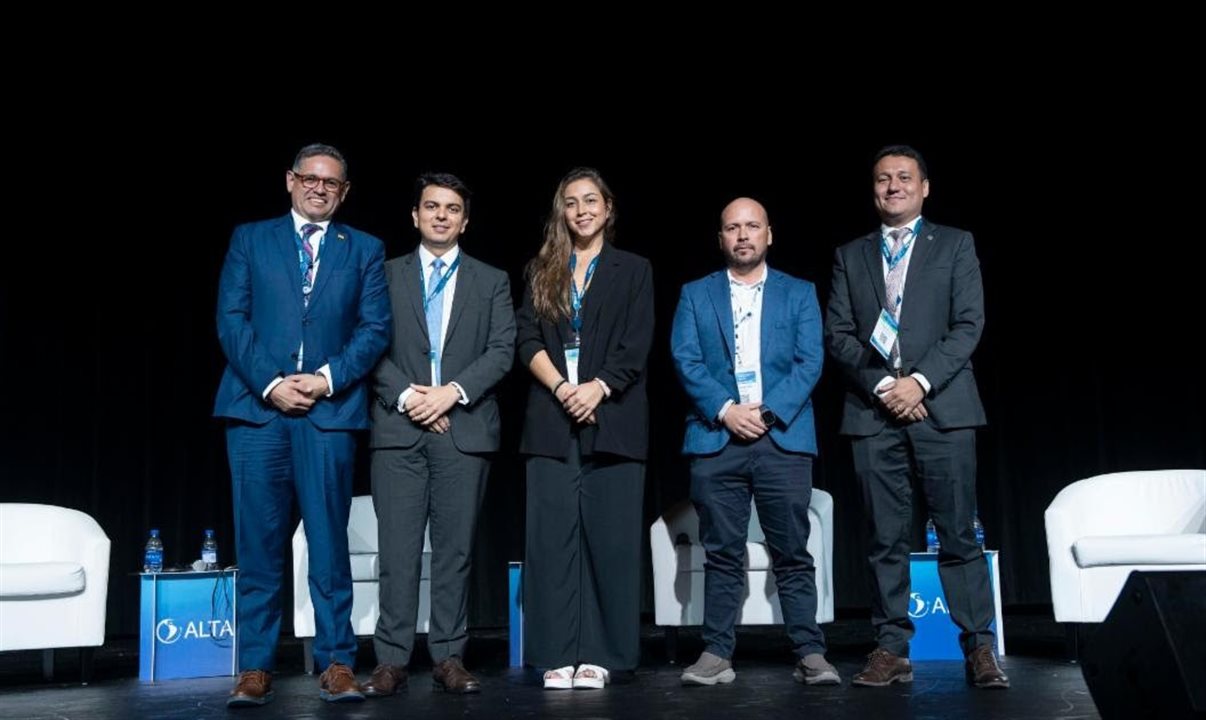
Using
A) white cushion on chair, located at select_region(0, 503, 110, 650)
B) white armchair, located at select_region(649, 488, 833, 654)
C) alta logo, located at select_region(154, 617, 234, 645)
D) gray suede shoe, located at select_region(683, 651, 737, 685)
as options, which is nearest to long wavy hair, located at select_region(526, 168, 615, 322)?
gray suede shoe, located at select_region(683, 651, 737, 685)

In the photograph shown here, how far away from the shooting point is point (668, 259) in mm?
6133

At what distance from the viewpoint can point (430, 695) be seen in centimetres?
322

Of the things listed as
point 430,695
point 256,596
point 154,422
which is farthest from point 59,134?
point 430,695

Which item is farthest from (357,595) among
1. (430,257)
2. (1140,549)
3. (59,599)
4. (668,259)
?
(1140,549)

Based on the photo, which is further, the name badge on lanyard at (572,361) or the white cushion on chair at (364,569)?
the white cushion on chair at (364,569)

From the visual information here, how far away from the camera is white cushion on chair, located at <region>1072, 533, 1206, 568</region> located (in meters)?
3.75

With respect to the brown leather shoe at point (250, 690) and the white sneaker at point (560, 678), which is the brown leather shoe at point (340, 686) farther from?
the white sneaker at point (560, 678)

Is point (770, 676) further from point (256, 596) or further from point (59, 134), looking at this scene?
point (59, 134)

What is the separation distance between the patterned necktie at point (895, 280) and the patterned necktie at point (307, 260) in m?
1.72

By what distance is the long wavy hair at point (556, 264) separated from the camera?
3.47 meters

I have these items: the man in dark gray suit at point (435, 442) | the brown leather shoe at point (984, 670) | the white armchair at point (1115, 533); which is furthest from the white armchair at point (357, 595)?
the white armchair at point (1115, 533)

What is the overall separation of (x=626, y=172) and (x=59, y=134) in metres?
2.84

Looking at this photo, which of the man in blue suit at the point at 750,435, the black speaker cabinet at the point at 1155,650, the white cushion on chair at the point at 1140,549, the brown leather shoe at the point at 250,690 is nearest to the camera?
the black speaker cabinet at the point at 1155,650

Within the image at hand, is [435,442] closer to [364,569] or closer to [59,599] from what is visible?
[364,569]
